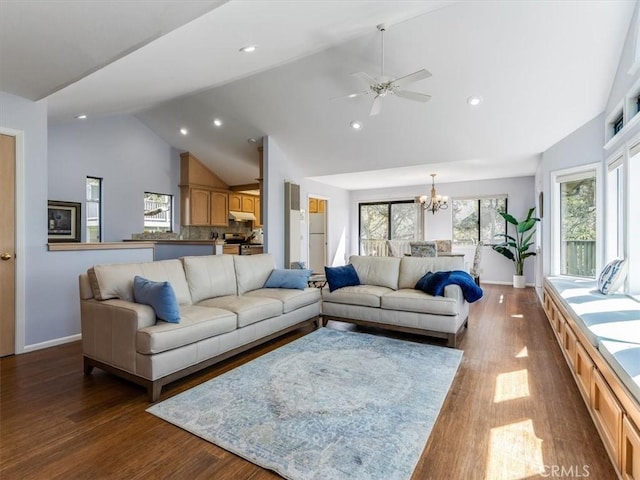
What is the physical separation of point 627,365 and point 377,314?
2472 mm

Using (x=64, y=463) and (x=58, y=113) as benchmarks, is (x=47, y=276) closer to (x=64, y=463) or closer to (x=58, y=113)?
(x=58, y=113)

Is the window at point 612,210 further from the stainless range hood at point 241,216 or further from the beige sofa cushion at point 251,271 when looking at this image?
the stainless range hood at point 241,216

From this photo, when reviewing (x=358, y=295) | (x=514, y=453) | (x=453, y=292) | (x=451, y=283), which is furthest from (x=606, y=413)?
(x=358, y=295)

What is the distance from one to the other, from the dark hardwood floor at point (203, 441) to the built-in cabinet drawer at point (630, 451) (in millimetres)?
150

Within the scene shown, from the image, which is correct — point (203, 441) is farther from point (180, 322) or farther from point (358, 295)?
point (358, 295)

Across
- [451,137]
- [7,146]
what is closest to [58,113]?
[7,146]

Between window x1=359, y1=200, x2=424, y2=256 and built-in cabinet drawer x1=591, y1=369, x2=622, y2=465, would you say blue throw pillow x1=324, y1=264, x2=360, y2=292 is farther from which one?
window x1=359, y1=200, x2=424, y2=256

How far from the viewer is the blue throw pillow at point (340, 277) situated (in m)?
4.48

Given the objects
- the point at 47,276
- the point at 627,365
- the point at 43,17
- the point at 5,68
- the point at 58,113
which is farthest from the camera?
the point at 58,113

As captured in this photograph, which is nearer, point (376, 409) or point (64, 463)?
point (64, 463)

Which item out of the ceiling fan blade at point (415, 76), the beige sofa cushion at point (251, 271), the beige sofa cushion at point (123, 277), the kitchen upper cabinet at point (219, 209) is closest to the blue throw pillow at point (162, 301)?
the beige sofa cushion at point (123, 277)

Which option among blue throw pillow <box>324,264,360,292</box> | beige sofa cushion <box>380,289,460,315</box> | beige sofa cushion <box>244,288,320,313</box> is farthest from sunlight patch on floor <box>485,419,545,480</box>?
blue throw pillow <box>324,264,360,292</box>

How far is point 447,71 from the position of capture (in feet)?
13.8

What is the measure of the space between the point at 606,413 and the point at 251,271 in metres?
3.46
